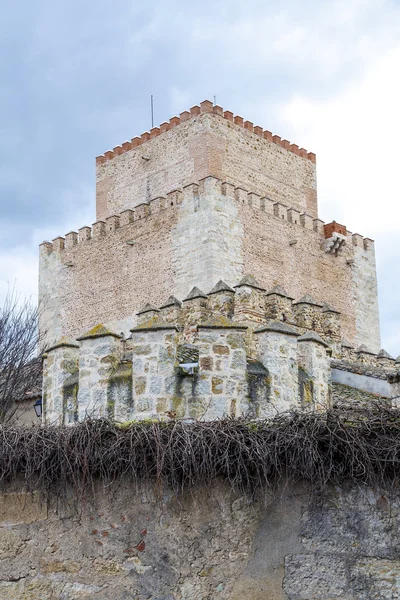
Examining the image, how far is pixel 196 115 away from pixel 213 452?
97.1 feet

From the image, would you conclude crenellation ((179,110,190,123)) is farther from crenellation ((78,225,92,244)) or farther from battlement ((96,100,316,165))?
crenellation ((78,225,92,244))

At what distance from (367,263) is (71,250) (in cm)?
1154

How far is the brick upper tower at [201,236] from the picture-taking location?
32312 mm

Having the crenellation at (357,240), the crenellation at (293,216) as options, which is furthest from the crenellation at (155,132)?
the crenellation at (357,240)

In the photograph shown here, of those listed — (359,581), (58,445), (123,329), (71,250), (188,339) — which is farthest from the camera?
(71,250)

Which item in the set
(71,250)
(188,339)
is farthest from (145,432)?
(71,250)

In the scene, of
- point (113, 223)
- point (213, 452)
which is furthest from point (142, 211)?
point (213, 452)

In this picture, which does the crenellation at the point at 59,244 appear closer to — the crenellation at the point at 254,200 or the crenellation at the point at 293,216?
the crenellation at the point at 254,200

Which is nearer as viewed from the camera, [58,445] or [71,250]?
[58,445]

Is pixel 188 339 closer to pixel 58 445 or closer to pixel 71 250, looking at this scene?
pixel 58 445

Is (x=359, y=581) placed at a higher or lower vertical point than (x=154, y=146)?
lower

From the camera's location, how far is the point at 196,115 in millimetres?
35656

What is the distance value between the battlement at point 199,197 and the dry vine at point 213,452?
2525 centimetres

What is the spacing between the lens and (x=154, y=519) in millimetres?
7258
